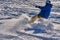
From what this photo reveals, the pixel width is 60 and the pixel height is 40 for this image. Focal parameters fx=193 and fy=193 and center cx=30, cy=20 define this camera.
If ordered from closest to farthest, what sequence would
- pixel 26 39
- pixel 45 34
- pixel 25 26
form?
pixel 26 39 → pixel 45 34 → pixel 25 26

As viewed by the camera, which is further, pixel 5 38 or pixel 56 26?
pixel 56 26

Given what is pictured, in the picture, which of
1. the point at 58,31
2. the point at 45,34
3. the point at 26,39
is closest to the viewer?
the point at 26,39

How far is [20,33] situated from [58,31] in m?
1.32

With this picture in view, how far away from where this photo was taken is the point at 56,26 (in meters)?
7.21

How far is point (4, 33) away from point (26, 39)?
0.94 metres

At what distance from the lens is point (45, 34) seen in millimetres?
6156

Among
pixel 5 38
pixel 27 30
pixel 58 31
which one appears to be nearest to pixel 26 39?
pixel 5 38

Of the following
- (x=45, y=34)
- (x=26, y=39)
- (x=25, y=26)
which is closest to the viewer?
(x=26, y=39)

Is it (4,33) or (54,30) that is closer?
(4,33)

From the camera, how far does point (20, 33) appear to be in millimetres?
6289

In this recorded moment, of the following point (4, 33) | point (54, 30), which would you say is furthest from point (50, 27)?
point (4, 33)

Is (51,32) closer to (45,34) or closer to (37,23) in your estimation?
(45,34)

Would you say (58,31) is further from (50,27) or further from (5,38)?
(5,38)

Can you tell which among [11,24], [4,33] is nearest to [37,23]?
[11,24]
